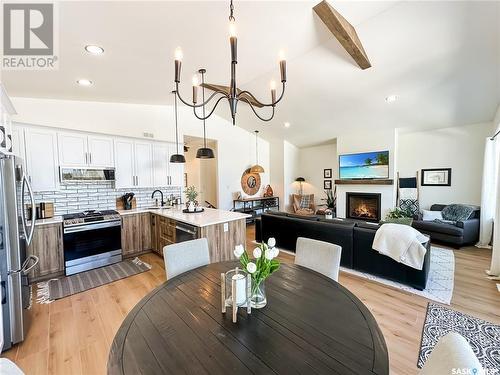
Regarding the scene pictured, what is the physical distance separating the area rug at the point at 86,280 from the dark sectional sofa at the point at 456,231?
17.9 feet

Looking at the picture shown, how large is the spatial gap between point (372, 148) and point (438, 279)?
3.58m

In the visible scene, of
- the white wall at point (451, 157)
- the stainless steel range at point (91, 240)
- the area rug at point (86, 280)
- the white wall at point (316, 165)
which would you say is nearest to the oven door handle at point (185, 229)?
the area rug at point (86, 280)

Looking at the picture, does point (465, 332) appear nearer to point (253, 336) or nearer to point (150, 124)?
point (253, 336)

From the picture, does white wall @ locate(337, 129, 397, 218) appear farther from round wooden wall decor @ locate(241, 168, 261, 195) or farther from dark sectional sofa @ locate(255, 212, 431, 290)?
dark sectional sofa @ locate(255, 212, 431, 290)

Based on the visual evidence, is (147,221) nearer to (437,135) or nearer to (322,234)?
(322,234)

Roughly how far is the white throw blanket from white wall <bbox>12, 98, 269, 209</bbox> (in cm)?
435

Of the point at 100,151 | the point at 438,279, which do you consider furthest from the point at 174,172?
the point at 438,279

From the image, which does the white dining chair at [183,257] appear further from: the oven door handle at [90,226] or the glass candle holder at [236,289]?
the oven door handle at [90,226]

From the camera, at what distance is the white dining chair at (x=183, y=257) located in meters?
1.69

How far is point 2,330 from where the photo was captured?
6.01 feet

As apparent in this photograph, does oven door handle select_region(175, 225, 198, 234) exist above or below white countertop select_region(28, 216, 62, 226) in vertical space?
below

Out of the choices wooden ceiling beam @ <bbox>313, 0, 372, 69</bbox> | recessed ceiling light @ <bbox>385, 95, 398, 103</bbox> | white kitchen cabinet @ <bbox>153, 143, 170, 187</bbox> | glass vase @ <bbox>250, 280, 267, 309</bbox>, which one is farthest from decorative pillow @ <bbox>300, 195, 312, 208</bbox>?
glass vase @ <bbox>250, 280, 267, 309</bbox>

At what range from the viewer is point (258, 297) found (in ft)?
4.03

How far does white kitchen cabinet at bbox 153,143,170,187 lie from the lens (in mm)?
4637
